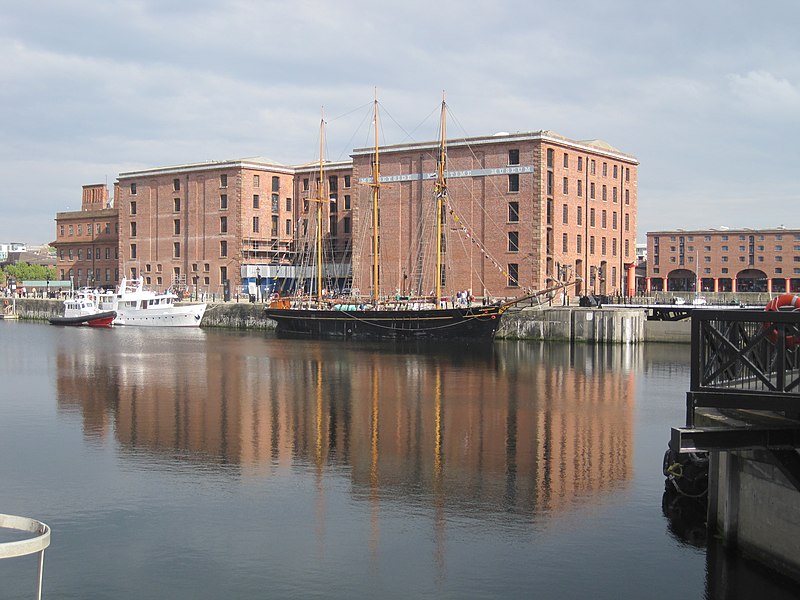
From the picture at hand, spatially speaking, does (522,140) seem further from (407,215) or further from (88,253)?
(88,253)

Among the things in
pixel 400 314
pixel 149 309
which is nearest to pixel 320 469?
pixel 400 314

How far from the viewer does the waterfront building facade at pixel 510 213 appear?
3391 inches

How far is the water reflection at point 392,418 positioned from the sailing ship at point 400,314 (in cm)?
1362

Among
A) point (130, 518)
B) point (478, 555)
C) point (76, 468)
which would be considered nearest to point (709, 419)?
point (478, 555)

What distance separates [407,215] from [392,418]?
60054 mm

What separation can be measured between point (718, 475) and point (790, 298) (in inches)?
150

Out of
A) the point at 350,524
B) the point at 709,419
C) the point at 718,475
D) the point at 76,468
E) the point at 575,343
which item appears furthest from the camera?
the point at 575,343

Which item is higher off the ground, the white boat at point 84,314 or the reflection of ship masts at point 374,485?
the white boat at point 84,314

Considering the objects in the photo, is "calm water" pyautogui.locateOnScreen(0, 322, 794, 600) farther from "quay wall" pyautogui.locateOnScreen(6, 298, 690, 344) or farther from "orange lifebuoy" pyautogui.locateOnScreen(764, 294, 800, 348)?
"quay wall" pyautogui.locateOnScreen(6, 298, 690, 344)

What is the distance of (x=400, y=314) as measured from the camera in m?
80.1

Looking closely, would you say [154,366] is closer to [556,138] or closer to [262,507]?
[262,507]

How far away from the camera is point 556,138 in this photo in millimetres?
86188

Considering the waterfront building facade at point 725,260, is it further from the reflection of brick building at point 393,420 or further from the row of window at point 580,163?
the reflection of brick building at point 393,420

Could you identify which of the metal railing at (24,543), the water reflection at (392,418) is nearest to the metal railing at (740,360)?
the water reflection at (392,418)
